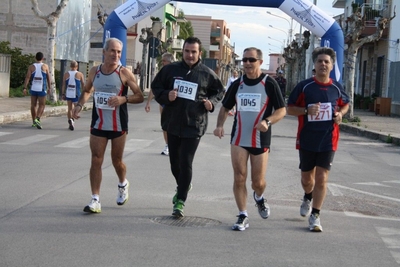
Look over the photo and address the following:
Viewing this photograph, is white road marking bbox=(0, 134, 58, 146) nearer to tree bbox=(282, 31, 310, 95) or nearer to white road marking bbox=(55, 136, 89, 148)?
white road marking bbox=(55, 136, 89, 148)

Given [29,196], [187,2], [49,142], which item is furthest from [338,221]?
[187,2]

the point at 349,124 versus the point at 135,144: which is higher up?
the point at 349,124

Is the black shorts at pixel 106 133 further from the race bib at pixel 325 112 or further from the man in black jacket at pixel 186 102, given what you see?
the race bib at pixel 325 112

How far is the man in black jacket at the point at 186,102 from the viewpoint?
27.4ft

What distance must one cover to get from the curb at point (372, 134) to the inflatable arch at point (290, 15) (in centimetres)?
222

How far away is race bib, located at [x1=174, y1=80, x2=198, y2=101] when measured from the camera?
8.37 m

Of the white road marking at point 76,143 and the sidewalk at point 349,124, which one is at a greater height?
the sidewalk at point 349,124

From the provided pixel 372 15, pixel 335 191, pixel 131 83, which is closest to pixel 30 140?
pixel 335 191

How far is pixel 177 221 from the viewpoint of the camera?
803cm

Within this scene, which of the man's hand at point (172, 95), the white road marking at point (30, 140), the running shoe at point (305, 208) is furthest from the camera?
the white road marking at point (30, 140)

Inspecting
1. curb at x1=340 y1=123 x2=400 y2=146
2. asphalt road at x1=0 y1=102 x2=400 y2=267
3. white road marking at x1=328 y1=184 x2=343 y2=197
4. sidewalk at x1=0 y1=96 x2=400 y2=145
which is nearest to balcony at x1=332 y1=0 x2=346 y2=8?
sidewalk at x1=0 y1=96 x2=400 y2=145

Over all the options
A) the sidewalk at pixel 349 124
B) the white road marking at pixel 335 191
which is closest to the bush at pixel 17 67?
the sidewalk at pixel 349 124

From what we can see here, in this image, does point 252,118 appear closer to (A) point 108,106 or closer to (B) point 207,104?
(B) point 207,104

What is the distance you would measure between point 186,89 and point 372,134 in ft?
51.2
